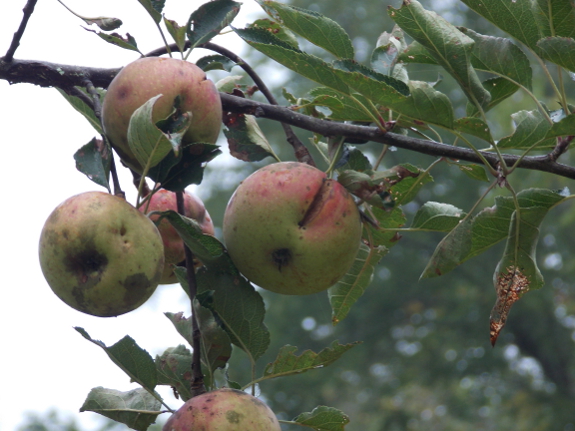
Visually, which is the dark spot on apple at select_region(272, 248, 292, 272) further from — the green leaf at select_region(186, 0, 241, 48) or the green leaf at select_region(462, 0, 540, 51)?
the green leaf at select_region(462, 0, 540, 51)

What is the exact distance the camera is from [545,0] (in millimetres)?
1212

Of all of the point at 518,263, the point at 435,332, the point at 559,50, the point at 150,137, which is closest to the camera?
the point at 150,137

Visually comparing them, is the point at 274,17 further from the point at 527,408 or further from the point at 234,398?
the point at 527,408

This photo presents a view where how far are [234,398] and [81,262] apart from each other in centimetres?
33

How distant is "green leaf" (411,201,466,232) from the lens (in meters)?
1.42

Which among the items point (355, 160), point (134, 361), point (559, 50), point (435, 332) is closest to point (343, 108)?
point (355, 160)

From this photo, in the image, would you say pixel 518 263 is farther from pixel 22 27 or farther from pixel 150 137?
pixel 22 27

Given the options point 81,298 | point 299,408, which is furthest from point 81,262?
point 299,408

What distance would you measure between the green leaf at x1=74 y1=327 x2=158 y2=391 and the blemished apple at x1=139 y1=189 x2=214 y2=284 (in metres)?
0.20

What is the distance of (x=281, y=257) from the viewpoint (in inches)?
42.3

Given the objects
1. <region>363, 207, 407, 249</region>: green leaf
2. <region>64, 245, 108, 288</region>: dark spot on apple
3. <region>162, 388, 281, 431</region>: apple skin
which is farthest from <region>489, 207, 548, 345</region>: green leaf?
<region>64, 245, 108, 288</region>: dark spot on apple

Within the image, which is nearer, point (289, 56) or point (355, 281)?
point (289, 56)

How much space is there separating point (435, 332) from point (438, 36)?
11663 mm

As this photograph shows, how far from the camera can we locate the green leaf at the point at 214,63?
1232 mm
